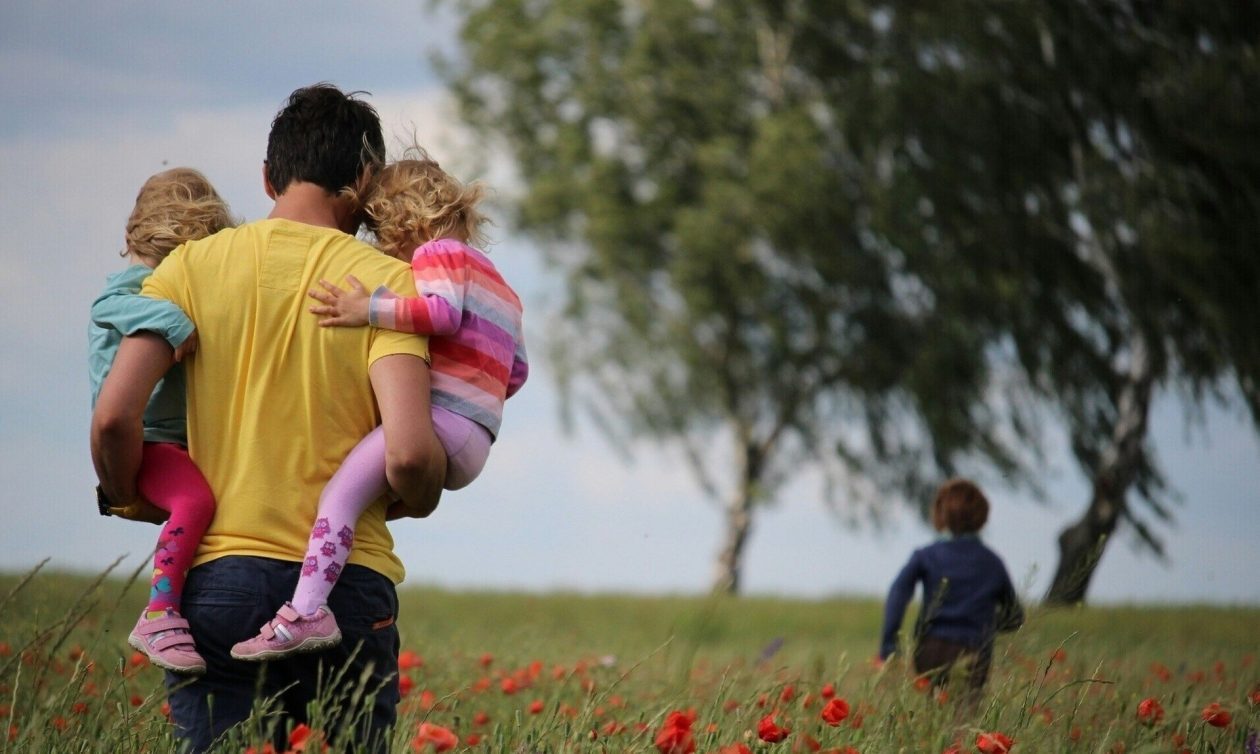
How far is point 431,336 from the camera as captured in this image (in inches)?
116

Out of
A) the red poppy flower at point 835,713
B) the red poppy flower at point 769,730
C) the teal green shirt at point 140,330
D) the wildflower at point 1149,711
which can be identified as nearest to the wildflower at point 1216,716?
the wildflower at point 1149,711

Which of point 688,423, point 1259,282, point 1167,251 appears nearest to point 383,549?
point 1167,251

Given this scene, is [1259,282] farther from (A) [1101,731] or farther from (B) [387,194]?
(B) [387,194]

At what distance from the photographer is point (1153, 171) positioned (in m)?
13.9

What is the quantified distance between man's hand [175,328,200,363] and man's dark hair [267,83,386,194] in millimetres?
420

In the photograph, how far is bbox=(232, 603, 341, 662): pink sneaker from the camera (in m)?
2.72

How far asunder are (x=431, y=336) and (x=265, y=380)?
Result: 396mm

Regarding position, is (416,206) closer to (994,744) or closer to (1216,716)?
(994,744)

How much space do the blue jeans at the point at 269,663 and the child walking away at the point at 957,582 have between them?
141 inches

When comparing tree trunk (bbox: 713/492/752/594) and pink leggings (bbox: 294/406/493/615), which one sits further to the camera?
tree trunk (bbox: 713/492/752/594)

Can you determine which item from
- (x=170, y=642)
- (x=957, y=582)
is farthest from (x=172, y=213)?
(x=957, y=582)

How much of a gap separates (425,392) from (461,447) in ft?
0.68

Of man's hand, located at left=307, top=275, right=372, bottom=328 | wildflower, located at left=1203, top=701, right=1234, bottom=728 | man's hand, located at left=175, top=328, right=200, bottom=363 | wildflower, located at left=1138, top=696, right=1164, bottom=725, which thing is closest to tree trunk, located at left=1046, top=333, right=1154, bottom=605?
wildflower, located at left=1138, top=696, right=1164, bottom=725

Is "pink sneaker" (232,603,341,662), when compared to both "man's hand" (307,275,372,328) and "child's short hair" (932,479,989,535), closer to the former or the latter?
"man's hand" (307,275,372,328)
